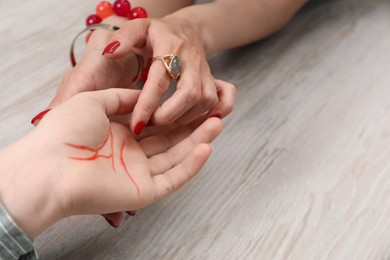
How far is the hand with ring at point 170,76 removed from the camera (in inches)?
23.0

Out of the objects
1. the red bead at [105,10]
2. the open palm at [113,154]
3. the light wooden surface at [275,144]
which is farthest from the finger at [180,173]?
the red bead at [105,10]

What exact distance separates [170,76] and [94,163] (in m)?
0.17

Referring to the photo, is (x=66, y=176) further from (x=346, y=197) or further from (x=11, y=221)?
(x=346, y=197)

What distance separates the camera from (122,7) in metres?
0.81

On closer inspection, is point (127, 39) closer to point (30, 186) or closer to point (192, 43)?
point (192, 43)

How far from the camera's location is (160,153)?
62 cm

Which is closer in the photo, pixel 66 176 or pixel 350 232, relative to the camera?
pixel 66 176

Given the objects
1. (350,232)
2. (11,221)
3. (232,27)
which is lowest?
(350,232)

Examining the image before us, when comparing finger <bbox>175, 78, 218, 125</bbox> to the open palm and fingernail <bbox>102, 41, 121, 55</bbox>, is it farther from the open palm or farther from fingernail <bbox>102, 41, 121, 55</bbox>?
fingernail <bbox>102, 41, 121, 55</bbox>

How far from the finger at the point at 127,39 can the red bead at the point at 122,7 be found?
13 centimetres

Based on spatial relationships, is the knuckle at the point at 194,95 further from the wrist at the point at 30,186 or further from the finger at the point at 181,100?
the wrist at the point at 30,186

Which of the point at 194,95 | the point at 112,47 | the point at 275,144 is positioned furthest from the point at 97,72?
the point at 275,144

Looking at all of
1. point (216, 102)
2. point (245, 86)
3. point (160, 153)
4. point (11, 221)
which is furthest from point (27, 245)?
point (245, 86)

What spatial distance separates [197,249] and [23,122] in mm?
384
